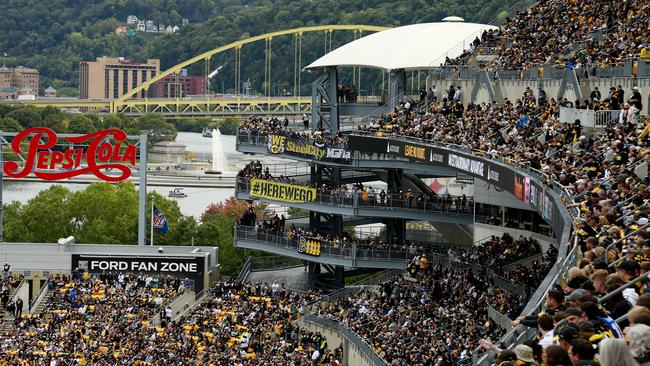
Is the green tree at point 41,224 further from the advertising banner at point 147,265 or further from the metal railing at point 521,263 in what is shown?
the metal railing at point 521,263

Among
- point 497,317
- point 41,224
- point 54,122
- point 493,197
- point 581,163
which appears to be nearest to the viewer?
point 581,163

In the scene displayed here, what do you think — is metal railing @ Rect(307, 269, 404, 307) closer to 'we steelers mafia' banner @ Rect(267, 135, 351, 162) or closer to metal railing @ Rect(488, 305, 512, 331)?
'we steelers mafia' banner @ Rect(267, 135, 351, 162)

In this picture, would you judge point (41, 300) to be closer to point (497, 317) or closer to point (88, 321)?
point (88, 321)

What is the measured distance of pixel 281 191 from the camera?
5588 cm

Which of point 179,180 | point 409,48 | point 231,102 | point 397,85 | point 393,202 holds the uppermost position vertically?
point 409,48

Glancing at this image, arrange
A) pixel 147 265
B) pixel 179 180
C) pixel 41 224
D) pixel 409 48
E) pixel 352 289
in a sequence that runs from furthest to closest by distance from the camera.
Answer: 1. pixel 179 180
2. pixel 41 224
3. pixel 409 48
4. pixel 147 265
5. pixel 352 289

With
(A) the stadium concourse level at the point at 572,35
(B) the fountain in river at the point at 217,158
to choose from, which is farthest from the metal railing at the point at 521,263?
(B) the fountain in river at the point at 217,158

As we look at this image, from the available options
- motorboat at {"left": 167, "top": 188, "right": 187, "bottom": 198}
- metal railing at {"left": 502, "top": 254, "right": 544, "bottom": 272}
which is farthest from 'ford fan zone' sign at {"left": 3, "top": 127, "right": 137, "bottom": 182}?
motorboat at {"left": 167, "top": 188, "right": 187, "bottom": 198}

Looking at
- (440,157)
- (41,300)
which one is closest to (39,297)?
(41,300)

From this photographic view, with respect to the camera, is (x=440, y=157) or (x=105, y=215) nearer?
(x=440, y=157)

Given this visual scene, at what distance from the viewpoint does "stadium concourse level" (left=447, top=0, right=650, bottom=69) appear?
126ft

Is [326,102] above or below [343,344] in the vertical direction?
above

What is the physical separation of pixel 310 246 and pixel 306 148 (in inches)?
181

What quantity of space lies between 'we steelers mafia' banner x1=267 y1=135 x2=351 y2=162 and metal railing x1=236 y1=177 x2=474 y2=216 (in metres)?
1.59
